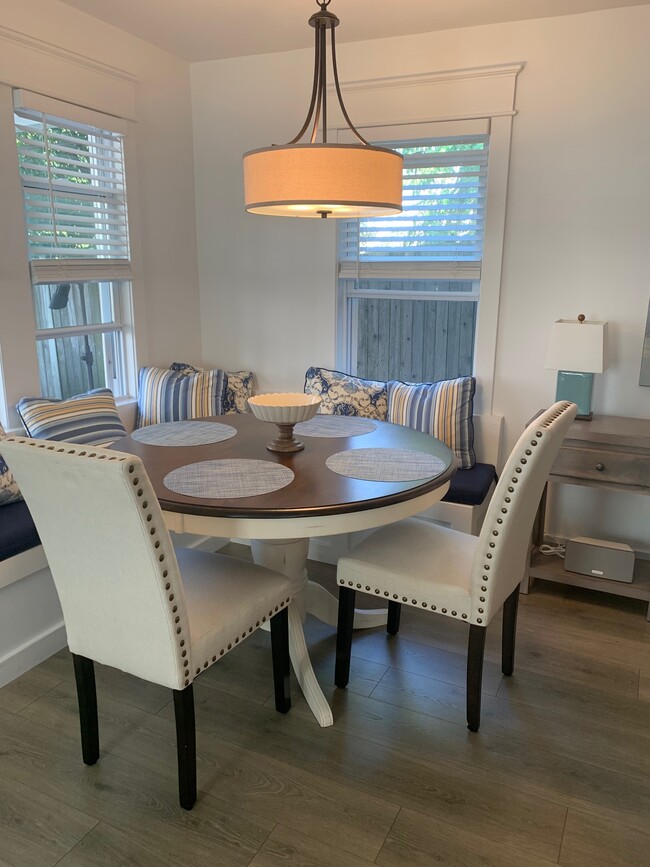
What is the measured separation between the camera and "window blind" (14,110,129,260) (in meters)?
2.83

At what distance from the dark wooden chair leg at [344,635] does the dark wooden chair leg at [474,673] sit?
0.41 m

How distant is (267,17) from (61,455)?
95.3 inches

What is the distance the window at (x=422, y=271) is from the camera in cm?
329

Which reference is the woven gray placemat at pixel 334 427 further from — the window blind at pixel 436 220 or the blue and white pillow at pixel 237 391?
the window blind at pixel 436 220

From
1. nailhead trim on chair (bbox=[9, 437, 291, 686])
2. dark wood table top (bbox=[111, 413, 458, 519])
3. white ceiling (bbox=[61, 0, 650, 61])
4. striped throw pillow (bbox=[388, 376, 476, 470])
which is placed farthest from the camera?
striped throw pillow (bbox=[388, 376, 476, 470])

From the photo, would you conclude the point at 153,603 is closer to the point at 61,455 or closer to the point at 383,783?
the point at 61,455

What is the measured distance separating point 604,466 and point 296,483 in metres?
1.46

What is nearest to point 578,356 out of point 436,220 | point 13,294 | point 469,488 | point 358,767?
point 469,488

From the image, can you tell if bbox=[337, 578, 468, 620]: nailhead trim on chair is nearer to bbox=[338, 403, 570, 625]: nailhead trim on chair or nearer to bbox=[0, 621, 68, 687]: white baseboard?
bbox=[338, 403, 570, 625]: nailhead trim on chair

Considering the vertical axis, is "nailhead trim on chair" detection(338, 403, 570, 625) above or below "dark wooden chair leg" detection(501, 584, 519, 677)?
above

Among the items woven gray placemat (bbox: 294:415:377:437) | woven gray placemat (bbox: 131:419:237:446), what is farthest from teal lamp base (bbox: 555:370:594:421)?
woven gray placemat (bbox: 131:419:237:446)

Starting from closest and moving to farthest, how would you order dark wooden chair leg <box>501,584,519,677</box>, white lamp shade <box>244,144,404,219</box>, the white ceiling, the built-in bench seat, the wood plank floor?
the wood plank floor, white lamp shade <box>244,144,404,219</box>, dark wooden chair leg <box>501,584,519,677</box>, the white ceiling, the built-in bench seat

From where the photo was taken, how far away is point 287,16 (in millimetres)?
2943

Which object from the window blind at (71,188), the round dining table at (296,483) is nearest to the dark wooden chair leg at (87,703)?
the round dining table at (296,483)
